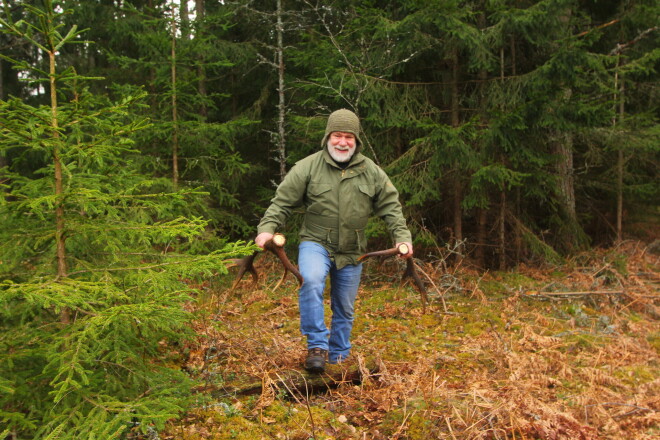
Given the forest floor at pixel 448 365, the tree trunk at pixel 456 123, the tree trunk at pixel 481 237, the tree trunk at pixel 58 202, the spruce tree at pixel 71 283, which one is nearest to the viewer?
the spruce tree at pixel 71 283

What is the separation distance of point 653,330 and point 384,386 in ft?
17.0

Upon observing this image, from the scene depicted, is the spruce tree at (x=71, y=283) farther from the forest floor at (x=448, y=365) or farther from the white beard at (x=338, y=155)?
the white beard at (x=338, y=155)

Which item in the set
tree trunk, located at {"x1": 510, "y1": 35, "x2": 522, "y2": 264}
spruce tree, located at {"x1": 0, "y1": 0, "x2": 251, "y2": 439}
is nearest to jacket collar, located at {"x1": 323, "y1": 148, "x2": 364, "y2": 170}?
spruce tree, located at {"x1": 0, "y1": 0, "x2": 251, "y2": 439}

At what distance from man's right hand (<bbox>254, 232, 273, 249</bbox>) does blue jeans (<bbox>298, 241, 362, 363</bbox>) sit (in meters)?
0.45

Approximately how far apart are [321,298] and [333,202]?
34.3 inches

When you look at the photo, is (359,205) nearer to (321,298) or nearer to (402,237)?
(402,237)

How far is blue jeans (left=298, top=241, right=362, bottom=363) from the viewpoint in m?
4.11

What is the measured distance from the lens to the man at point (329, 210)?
421 cm

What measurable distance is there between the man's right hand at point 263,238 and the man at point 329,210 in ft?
0.67

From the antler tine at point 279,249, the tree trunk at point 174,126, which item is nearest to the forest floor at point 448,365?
the antler tine at point 279,249

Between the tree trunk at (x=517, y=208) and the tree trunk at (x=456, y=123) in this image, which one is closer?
the tree trunk at (x=456, y=123)

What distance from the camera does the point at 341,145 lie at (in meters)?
4.23

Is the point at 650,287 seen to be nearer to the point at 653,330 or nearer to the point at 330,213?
the point at 653,330

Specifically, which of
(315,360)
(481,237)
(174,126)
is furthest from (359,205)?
(481,237)
